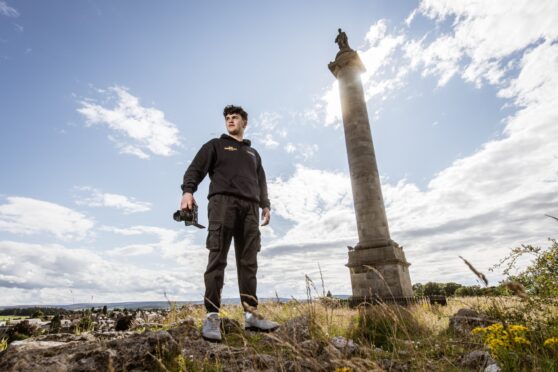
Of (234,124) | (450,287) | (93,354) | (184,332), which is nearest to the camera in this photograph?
(93,354)

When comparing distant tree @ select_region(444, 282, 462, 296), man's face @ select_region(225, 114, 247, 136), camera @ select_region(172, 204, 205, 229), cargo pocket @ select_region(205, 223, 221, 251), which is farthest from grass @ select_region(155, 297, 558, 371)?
distant tree @ select_region(444, 282, 462, 296)

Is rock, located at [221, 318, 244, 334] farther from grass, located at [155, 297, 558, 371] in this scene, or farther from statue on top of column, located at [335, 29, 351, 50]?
statue on top of column, located at [335, 29, 351, 50]

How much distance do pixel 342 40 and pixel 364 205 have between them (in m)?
7.01

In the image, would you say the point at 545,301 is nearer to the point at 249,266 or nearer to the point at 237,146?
the point at 249,266

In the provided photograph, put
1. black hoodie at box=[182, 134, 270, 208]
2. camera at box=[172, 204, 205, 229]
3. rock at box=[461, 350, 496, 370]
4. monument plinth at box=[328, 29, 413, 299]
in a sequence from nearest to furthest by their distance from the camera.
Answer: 1. rock at box=[461, 350, 496, 370]
2. camera at box=[172, 204, 205, 229]
3. black hoodie at box=[182, 134, 270, 208]
4. monument plinth at box=[328, 29, 413, 299]

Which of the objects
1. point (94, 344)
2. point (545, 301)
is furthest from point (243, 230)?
point (545, 301)

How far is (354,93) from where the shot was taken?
11484 mm

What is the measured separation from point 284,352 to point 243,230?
59.4 inches

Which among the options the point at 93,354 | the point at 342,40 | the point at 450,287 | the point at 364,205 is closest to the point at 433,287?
the point at 450,287

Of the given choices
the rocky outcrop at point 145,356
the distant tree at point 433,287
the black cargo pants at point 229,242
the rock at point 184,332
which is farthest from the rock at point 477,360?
the distant tree at point 433,287

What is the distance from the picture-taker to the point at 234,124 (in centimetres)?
439

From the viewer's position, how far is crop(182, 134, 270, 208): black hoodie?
12.5 ft

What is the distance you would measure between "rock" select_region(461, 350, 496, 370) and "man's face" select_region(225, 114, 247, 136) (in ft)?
11.6

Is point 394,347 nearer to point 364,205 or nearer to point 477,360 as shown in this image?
point 477,360
